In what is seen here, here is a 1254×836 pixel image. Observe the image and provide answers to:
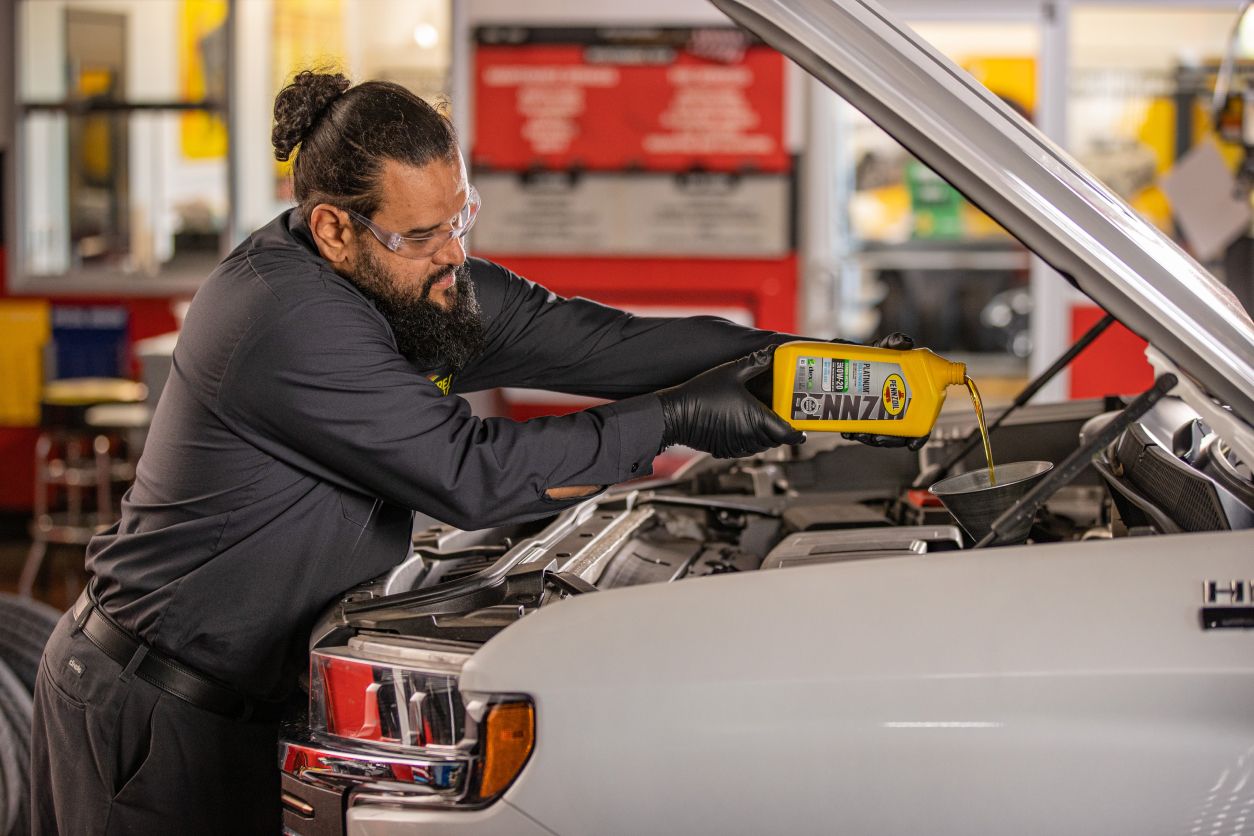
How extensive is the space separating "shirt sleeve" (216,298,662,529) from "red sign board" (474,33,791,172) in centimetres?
486

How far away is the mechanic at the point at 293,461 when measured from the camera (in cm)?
189

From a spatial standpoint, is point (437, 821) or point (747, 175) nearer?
point (437, 821)

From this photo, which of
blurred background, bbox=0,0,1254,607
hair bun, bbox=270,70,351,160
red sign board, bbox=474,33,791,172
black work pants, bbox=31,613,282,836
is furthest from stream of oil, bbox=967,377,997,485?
red sign board, bbox=474,33,791,172

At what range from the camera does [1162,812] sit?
151 centimetres

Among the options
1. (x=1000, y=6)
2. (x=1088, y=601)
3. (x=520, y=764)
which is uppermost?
(x=1000, y=6)

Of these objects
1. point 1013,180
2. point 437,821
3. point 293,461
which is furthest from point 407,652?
point 1013,180

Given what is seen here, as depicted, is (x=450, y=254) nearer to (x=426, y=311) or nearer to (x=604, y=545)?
(x=426, y=311)

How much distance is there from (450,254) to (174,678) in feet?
2.55

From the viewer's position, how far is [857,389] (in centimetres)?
194

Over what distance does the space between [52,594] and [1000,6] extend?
5273 millimetres

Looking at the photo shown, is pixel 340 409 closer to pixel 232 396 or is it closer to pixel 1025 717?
pixel 232 396

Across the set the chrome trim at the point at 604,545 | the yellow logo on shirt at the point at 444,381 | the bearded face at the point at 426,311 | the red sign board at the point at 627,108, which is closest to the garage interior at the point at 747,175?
the red sign board at the point at 627,108

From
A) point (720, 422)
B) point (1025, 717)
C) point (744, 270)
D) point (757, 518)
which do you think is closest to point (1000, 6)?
point (744, 270)

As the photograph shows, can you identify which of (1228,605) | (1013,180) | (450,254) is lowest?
(1228,605)
